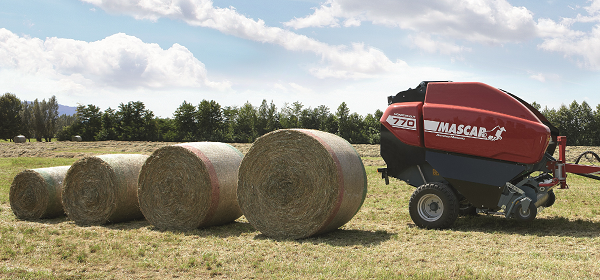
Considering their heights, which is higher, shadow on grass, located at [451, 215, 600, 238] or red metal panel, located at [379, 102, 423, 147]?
red metal panel, located at [379, 102, 423, 147]

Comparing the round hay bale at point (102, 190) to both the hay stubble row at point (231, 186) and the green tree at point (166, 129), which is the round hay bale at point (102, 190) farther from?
the green tree at point (166, 129)

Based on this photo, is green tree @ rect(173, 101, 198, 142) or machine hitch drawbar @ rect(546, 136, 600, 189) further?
green tree @ rect(173, 101, 198, 142)

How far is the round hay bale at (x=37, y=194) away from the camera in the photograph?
9914 millimetres

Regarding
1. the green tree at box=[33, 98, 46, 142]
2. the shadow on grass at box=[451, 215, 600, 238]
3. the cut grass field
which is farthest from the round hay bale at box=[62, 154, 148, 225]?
the green tree at box=[33, 98, 46, 142]

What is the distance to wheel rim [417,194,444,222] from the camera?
8.04 meters

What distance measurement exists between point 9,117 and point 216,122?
3446 centimetres

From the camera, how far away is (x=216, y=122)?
194 ft

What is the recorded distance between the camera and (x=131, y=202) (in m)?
9.23

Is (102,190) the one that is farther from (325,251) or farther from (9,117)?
(9,117)

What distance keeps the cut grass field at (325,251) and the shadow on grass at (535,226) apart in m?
0.02

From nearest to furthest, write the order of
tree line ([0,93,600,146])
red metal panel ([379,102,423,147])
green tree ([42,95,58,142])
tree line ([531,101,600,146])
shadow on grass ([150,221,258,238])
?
shadow on grass ([150,221,258,238]) → red metal panel ([379,102,423,147]) → tree line ([531,101,600,146]) → tree line ([0,93,600,146]) → green tree ([42,95,58,142])

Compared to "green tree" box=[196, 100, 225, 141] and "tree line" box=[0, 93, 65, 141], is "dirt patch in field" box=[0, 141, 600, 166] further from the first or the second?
"tree line" box=[0, 93, 65, 141]

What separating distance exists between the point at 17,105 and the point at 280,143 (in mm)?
77820

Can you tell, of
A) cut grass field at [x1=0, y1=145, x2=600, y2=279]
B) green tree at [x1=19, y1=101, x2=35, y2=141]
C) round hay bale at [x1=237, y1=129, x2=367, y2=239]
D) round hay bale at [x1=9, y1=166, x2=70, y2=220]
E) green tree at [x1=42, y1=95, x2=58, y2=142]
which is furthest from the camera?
green tree at [x1=42, y1=95, x2=58, y2=142]
